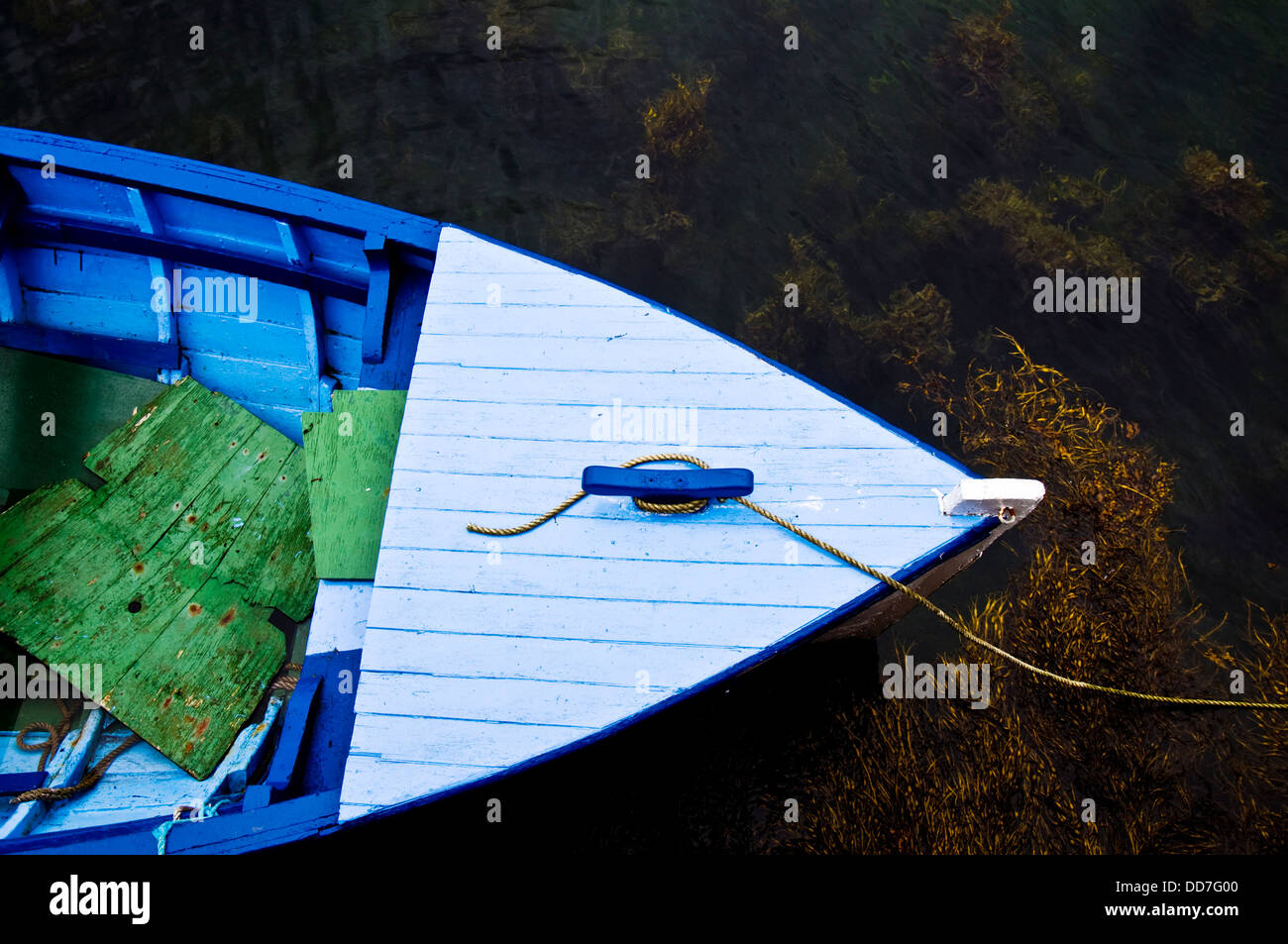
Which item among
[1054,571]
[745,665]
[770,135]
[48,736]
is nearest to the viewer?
[745,665]

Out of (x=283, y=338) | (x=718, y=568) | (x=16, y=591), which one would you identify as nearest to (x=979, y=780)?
(x=718, y=568)

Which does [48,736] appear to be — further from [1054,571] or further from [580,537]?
[1054,571]

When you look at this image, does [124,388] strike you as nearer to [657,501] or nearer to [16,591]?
[16,591]

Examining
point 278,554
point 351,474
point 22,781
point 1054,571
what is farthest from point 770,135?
point 22,781

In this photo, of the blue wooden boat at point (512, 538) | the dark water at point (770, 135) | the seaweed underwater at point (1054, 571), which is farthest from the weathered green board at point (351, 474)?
the dark water at point (770, 135)

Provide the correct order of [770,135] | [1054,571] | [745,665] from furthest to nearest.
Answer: [770,135] → [1054,571] → [745,665]

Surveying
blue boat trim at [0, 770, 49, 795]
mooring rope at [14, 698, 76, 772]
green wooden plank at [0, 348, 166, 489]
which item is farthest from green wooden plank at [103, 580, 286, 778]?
green wooden plank at [0, 348, 166, 489]

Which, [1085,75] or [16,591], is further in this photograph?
[1085,75]
